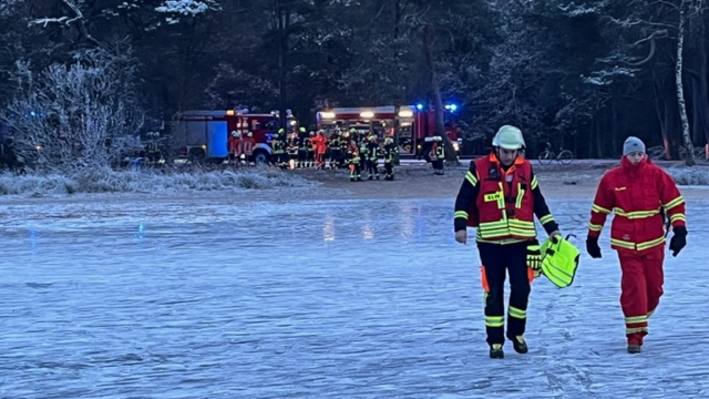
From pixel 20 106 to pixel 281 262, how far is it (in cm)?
2082

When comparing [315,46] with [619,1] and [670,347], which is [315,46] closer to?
[619,1]

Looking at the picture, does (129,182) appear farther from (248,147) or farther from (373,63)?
(373,63)

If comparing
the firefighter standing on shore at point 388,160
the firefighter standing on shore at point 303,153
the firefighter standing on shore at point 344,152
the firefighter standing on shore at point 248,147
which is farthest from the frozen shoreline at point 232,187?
the firefighter standing on shore at point 248,147

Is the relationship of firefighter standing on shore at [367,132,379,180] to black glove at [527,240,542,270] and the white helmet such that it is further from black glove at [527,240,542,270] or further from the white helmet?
the white helmet

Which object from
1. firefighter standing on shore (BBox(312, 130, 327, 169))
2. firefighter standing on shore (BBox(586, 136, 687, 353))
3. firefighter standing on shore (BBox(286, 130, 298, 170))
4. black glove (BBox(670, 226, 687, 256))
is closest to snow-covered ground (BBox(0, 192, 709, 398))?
firefighter standing on shore (BBox(586, 136, 687, 353))

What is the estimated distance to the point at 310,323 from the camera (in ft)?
30.0

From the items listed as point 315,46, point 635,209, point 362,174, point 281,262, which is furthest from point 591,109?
point 635,209

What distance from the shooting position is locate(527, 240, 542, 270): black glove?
25.6ft

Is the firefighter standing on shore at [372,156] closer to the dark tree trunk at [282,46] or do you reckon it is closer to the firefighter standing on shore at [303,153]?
the firefighter standing on shore at [303,153]

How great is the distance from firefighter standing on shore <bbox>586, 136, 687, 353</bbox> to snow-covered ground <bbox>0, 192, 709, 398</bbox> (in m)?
0.36

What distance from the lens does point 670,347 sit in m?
7.99

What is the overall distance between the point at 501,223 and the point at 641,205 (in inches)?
44.5

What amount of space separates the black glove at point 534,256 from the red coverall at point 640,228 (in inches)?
23.5

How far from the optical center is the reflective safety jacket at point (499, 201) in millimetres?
7656
